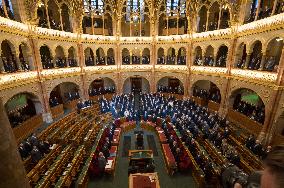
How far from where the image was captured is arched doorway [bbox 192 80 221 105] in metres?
22.9

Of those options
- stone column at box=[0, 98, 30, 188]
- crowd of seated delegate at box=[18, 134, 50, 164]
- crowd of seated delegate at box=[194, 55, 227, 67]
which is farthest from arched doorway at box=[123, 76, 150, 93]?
stone column at box=[0, 98, 30, 188]

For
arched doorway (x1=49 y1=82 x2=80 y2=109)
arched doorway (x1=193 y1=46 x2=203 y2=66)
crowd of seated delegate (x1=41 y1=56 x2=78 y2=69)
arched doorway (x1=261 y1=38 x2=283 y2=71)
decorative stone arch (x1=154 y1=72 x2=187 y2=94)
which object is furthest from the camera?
decorative stone arch (x1=154 y1=72 x2=187 y2=94)

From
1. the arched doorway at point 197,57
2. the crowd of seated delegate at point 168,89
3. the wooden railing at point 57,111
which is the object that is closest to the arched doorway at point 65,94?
the wooden railing at point 57,111

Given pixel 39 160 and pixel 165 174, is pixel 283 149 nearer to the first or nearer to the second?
pixel 165 174

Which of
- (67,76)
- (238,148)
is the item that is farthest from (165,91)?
(238,148)

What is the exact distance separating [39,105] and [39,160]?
9072mm

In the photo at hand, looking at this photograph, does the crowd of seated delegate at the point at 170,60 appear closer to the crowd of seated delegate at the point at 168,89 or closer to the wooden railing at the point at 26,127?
the crowd of seated delegate at the point at 168,89

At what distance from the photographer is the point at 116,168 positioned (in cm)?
1296

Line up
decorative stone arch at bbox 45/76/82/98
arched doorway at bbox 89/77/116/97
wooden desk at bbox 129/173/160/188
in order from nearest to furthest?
1. wooden desk at bbox 129/173/160/188
2. decorative stone arch at bbox 45/76/82/98
3. arched doorway at bbox 89/77/116/97

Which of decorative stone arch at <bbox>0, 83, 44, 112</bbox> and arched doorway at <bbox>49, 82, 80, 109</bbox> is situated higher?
→ decorative stone arch at <bbox>0, 83, 44, 112</bbox>

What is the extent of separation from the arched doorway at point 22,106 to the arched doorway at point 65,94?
306 cm

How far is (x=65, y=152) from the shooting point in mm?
12531

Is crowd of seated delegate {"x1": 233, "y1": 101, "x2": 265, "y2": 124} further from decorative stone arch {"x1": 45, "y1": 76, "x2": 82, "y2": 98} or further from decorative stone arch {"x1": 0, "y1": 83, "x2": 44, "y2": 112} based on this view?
decorative stone arch {"x1": 0, "y1": 83, "x2": 44, "y2": 112}

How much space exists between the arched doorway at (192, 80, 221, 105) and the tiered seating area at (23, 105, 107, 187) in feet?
41.5
